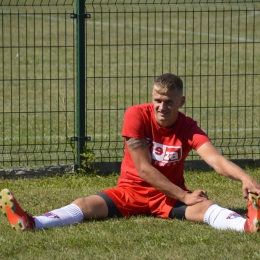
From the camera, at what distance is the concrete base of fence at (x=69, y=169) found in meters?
8.21

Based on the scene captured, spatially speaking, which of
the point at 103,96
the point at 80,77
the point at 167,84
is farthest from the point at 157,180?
the point at 103,96

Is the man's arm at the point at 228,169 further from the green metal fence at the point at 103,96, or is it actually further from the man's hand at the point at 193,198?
the green metal fence at the point at 103,96

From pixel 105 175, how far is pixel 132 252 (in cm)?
328

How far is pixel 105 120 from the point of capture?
38.0 ft

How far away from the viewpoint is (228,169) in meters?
5.81

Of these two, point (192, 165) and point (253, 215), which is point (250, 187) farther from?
point (192, 165)

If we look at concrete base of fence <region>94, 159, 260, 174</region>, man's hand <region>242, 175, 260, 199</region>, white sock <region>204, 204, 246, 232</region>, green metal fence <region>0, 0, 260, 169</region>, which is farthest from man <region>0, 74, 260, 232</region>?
green metal fence <region>0, 0, 260, 169</region>

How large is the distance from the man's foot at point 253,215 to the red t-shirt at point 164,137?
81cm

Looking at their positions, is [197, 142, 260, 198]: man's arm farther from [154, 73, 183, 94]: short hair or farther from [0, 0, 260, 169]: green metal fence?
→ [0, 0, 260, 169]: green metal fence

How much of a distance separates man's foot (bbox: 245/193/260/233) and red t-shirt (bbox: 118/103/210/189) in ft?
2.67

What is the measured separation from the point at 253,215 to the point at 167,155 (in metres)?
0.98

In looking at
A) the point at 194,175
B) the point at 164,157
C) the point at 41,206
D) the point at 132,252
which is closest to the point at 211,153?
the point at 164,157

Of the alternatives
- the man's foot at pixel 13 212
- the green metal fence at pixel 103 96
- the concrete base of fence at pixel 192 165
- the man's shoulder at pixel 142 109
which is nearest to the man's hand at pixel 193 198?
the man's shoulder at pixel 142 109

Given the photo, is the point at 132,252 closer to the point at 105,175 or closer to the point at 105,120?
the point at 105,175
